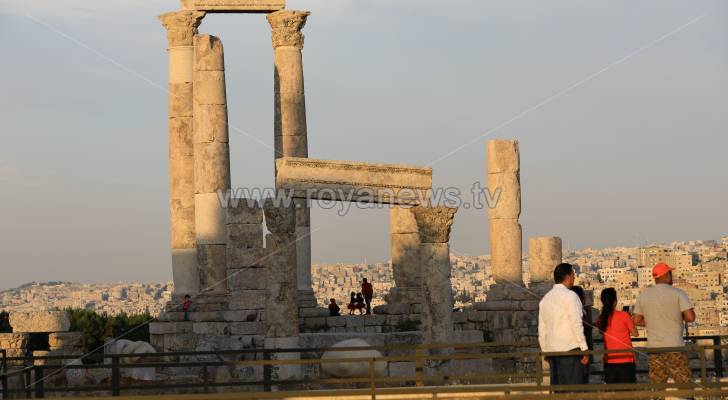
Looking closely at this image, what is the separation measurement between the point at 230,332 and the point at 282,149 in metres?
6.17

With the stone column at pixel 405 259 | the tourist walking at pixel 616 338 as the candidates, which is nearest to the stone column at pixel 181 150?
the stone column at pixel 405 259

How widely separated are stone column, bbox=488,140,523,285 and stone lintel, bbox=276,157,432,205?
12.4ft

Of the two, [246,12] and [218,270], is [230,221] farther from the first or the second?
[246,12]

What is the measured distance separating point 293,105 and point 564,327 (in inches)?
840

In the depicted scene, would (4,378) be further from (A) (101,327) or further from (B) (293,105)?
(A) (101,327)

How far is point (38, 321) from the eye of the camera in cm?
2895

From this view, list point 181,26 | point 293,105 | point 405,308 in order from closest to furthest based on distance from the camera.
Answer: point 405,308
point 181,26
point 293,105

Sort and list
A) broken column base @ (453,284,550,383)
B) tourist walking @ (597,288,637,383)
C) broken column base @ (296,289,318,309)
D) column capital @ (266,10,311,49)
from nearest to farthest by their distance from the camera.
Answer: tourist walking @ (597,288,637,383) < broken column base @ (453,284,550,383) < broken column base @ (296,289,318,309) < column capital @ (266,10,311,49)

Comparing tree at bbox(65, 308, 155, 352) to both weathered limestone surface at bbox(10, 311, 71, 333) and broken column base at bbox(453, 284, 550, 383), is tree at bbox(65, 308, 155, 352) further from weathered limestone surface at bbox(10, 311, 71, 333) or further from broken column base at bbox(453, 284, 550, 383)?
broken column base at bbox(453, 284, 550, 383)

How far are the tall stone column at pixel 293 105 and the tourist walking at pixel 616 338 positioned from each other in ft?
62.0

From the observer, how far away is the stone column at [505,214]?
110 ft

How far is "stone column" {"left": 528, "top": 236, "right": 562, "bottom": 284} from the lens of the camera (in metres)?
33.8


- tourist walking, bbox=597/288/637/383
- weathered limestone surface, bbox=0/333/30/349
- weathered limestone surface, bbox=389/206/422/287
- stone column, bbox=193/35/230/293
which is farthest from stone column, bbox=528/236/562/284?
tourist walking, bbox=597/288/637/383

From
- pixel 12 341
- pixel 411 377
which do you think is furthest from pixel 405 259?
pixel 411 377
